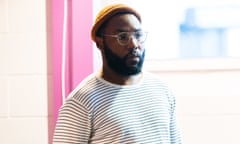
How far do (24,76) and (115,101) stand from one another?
1.49 ft

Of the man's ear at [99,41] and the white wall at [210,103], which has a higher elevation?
the man's ear at [99,41]

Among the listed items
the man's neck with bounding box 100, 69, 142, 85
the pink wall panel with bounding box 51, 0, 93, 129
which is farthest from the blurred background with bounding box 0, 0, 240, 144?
the man's neck with bounding box 100, 69, 142, 85

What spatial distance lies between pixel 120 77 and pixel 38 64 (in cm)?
41

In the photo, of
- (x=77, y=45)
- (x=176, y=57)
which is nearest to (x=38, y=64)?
(x=77, y=45)

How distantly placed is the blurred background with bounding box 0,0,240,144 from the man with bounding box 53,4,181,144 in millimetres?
321

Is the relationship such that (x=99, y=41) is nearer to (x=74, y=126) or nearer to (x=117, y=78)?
(x=117, y=78)

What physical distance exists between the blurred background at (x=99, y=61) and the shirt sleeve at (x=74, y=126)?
0.34 meters

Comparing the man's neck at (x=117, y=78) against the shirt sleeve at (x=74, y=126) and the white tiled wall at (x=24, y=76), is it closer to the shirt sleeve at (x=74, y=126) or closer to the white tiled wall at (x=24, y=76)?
the shirt sleeve at (x=74, y=126)

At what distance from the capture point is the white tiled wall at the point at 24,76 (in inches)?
51.4

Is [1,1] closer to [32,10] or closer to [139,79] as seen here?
[32,10]

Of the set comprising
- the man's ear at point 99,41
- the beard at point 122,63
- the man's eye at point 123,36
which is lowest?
the beard at point 122,63

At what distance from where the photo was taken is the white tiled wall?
51.4 inches

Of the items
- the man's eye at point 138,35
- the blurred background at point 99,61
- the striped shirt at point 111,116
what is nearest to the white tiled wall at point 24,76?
the blurred background at point 99,61

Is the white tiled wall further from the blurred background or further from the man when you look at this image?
the man
